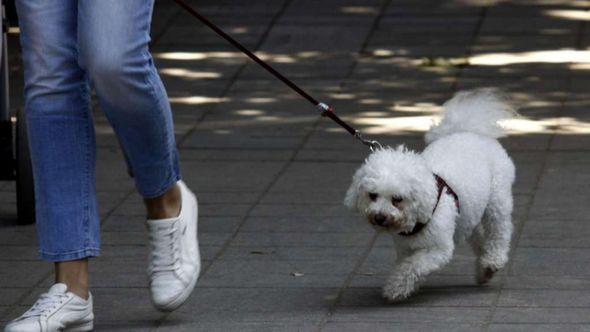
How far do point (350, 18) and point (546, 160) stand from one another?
3921 mm

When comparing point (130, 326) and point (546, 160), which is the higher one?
point (130, 326)

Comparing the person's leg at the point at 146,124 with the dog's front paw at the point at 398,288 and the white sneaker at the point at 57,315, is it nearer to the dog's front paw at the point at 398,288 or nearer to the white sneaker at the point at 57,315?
the white sneaker at the point at 57,315

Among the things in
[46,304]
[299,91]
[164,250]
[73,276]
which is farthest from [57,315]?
[299,91]

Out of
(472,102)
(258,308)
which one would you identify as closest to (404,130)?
(472,102)

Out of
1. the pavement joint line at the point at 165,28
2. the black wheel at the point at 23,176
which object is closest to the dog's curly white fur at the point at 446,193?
the black wheel at the point at 23,176

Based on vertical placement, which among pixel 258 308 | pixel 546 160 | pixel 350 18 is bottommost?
pixel 350 18

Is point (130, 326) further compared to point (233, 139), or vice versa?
point (233, 139)

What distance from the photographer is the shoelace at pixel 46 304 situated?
4.39 meters

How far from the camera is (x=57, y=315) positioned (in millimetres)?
4391

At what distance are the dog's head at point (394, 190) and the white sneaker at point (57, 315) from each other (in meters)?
0.94

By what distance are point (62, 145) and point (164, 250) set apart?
46 cm

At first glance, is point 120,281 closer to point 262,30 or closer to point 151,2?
point 151,2

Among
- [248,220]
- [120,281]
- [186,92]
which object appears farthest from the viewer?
[186,92]

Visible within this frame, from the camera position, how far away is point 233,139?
25.8ft
